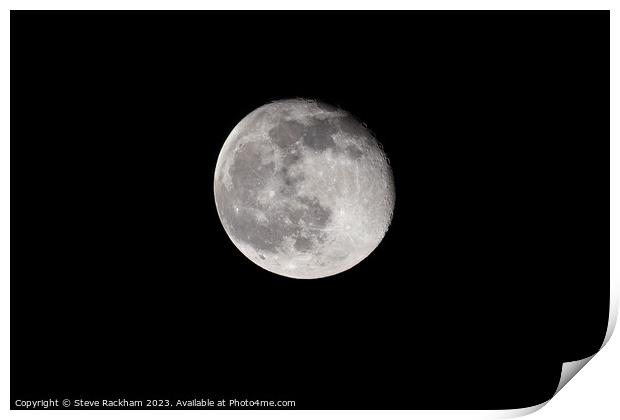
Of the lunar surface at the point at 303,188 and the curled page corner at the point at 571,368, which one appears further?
the lunar surface at the point at 303,188

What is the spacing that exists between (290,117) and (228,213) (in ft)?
2.71

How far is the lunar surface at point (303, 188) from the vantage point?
168 inches

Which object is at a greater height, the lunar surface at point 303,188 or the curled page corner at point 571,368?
the lunar surface at point 303,188

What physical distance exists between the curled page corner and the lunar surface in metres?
1.46

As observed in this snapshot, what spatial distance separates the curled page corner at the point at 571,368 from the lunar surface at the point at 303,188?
1.46 meters

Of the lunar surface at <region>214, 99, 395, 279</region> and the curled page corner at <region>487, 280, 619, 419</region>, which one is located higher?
the lunar surface at <region>214, 99, 395, 279</region>

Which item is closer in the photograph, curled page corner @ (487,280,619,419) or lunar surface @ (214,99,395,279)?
curled page corner @ (487,280,619,419)

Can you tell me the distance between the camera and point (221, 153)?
4727 mm

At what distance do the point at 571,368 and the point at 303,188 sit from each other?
6.94 ft

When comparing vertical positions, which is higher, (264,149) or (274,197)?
(264,149)

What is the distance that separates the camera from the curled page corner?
4.09 m

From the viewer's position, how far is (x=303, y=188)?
13.9 feet
